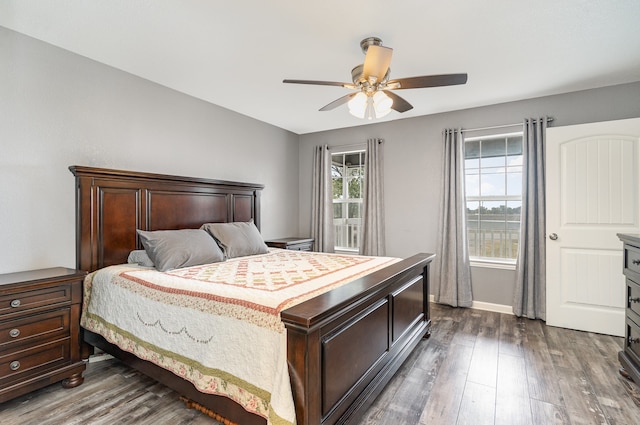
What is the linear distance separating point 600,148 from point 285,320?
3571mm

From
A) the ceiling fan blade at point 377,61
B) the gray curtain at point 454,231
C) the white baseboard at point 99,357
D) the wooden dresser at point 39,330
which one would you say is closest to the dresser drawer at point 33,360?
the wooden dresser at point 39,330

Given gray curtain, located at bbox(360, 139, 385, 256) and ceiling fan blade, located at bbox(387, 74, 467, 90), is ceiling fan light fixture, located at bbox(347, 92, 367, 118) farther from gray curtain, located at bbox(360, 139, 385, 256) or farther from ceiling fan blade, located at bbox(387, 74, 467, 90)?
gray curtain, located at bbox(360, 139, 385, 256)

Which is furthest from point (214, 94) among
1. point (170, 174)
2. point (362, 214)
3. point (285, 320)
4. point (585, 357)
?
point (585, 357)

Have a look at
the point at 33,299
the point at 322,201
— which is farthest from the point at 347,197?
the point at 33,299

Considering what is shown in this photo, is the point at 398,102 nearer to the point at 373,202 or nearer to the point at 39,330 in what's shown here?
the point at 373,202

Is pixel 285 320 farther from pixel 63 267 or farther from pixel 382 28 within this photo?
pixel 63 267

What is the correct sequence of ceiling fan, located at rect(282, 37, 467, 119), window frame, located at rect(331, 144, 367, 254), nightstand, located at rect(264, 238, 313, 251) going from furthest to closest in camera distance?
window frame, located at rect(331, 144, 367, 254) → nightstand, located at rect(264, 238, 313, 251) → ceiling fan, located at rect(282, 37, 467, 119)

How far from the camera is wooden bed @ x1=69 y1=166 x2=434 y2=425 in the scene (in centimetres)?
137

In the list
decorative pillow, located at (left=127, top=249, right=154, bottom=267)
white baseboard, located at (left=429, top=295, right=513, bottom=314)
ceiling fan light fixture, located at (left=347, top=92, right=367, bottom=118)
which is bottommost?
white baseboard, located at (left=429, top=295, right=513, bottom=314)

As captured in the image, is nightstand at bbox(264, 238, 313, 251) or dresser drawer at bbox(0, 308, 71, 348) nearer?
dresser drawer at bbox(0, 308, 71, 348)

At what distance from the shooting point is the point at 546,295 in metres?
3.34

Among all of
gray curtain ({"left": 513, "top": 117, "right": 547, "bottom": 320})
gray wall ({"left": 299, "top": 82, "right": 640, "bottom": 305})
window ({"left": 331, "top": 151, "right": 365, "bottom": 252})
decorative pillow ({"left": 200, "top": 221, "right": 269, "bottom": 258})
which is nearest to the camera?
decorative pillow ({"left": 200, "top": 221, "right": 269, "bottom": 258})

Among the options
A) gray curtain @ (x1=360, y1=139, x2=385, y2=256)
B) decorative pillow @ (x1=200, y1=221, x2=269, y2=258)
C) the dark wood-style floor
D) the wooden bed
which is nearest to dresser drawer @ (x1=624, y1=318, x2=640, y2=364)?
the dark wood-style floor

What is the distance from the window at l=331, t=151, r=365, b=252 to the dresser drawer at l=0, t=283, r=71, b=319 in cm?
353
